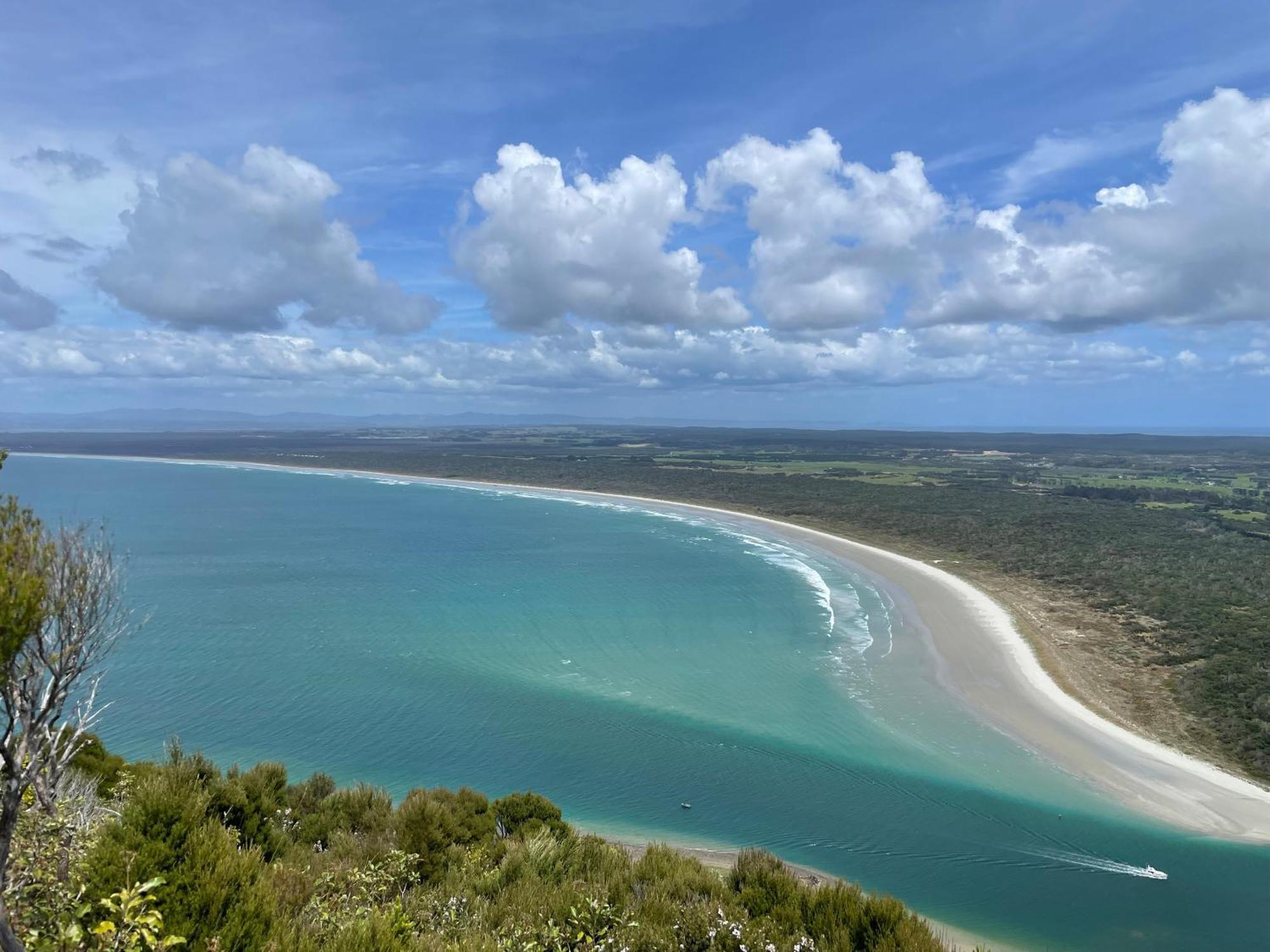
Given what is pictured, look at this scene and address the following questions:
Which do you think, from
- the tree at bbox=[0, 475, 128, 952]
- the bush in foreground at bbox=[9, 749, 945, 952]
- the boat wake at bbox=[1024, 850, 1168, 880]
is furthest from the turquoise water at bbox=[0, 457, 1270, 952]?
the tree at bbox=[0, 475, 128, 952]

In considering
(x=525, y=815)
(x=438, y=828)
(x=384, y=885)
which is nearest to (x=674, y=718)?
(x=525, y=815)

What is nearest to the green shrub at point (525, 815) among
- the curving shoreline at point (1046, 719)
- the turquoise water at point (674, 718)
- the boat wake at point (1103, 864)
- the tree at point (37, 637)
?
the turquoise water at point (674, 718)

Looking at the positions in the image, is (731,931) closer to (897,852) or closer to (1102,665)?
(897,852)

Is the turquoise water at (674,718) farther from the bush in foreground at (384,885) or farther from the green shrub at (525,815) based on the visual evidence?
the bush in foreground at (384,885)

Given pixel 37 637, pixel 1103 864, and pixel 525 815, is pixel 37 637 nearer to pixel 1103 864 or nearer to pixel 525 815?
pixel 525 815

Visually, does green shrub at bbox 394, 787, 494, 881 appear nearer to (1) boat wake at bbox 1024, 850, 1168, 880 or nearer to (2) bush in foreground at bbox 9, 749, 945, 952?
(2) bush in foreground at bbox 9, 749, 945, 952

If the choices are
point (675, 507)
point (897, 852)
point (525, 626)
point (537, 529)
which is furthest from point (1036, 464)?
point (897, 852)
